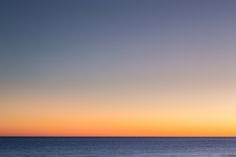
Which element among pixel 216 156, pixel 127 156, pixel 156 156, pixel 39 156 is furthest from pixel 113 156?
pixel 216 156

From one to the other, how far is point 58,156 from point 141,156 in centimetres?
1614

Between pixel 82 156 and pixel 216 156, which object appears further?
pixel 82 156

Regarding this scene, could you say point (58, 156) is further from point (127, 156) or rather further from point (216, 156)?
point (216, 156)

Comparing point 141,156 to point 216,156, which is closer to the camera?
point 216,156

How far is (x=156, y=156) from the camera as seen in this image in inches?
3292

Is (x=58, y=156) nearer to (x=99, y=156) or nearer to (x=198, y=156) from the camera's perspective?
(x=99, y=156)

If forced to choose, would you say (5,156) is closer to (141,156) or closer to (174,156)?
(141,156)

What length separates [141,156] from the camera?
282 ft

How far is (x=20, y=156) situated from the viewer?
276 ft

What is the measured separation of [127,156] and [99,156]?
216 inches

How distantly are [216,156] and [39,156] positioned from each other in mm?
33328

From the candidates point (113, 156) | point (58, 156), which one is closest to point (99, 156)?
point (113, 156)

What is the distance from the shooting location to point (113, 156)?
280ft

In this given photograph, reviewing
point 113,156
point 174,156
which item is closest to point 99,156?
point 113,156
